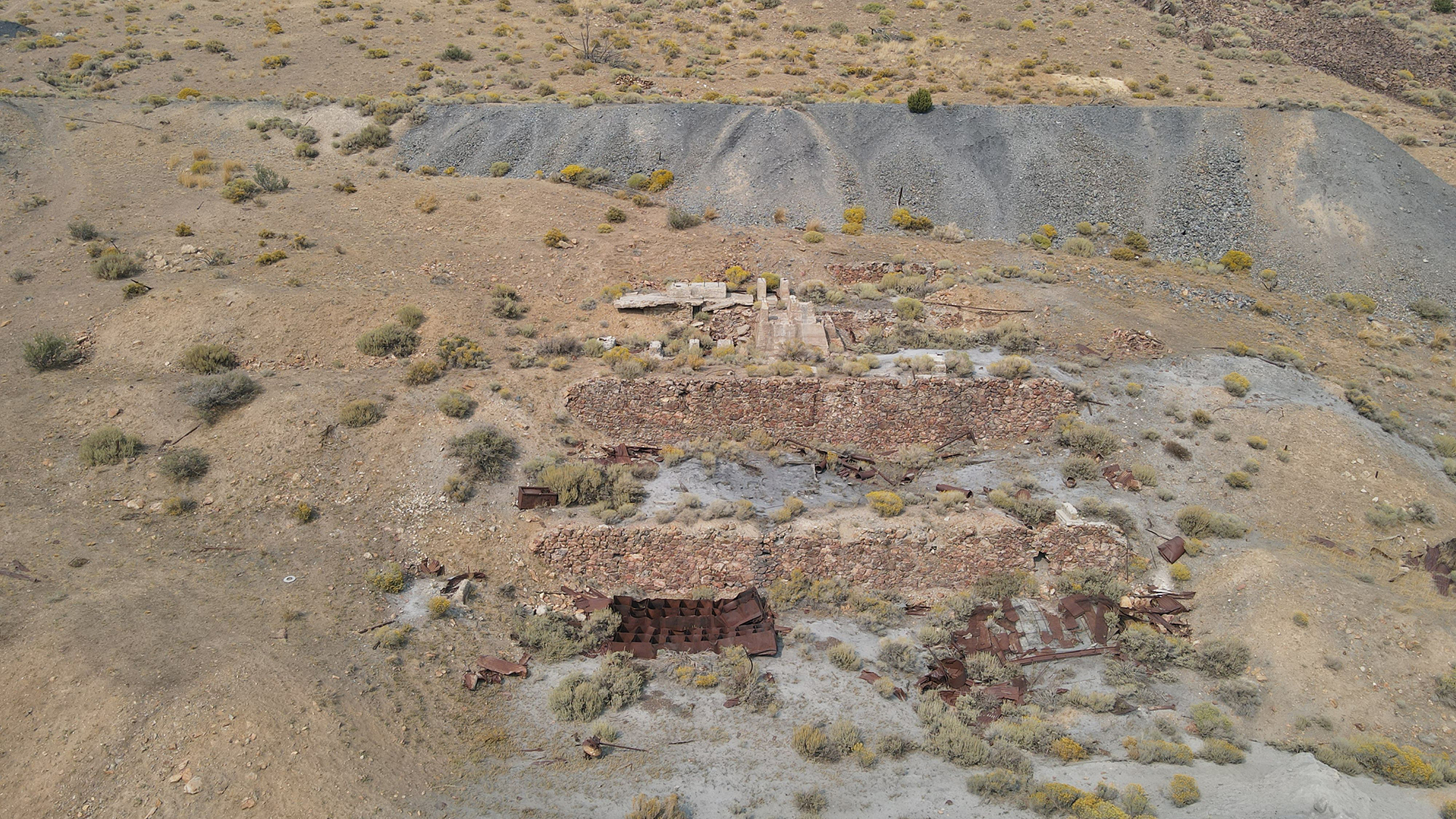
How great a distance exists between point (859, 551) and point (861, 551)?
6 cm

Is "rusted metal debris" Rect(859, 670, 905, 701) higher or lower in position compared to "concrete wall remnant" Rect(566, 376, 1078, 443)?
lower

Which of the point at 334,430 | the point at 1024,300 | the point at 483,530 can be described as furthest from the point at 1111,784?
the point at 334,430

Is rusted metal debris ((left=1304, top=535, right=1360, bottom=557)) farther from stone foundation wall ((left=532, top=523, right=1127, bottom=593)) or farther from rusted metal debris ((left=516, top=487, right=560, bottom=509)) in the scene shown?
rusted metal debris ((left=516, top=487, right=560, bottom=509))

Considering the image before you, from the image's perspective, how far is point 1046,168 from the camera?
34656mm

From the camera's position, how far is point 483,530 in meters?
18.8

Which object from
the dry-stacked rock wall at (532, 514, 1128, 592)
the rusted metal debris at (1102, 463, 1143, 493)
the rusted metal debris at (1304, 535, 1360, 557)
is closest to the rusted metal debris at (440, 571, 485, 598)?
the dry-stacked rock wall at (532, 514, 1128, 592)

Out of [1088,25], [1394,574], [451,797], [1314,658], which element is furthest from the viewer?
[1088,25]

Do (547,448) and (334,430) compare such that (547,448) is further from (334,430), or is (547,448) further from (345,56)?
(345,56)

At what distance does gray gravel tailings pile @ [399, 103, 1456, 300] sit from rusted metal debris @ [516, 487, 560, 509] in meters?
17.3

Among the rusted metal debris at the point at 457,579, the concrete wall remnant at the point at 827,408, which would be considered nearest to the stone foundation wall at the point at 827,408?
the concrete wall remnant at the point at 827,408

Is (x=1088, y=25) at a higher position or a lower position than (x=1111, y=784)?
higher

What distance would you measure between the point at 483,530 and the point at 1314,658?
60.9ft

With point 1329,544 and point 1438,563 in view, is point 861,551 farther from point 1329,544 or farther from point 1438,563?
point 1438,563

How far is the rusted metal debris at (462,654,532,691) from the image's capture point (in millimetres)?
15227
